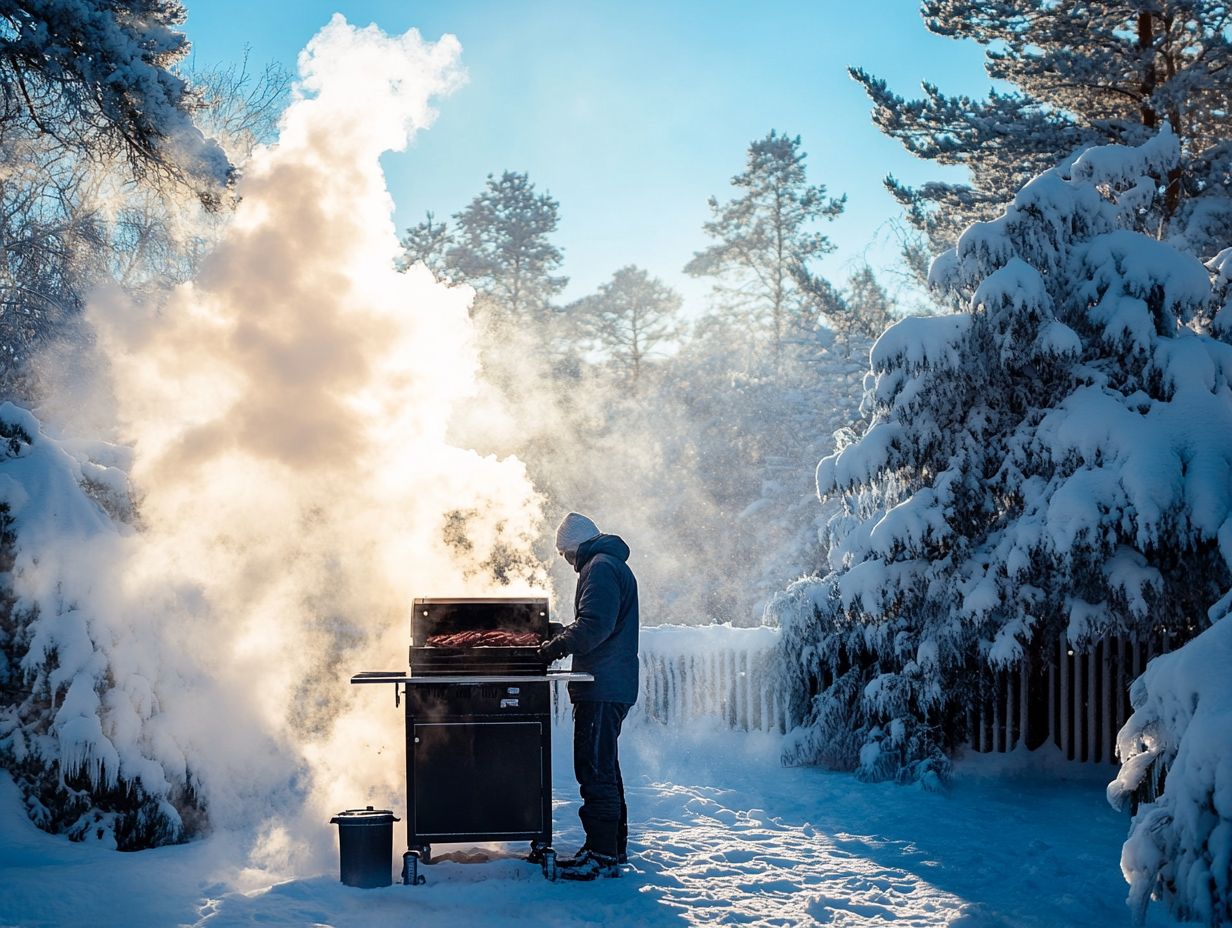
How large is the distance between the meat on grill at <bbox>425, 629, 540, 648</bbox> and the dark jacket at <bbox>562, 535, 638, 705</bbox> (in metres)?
0.32

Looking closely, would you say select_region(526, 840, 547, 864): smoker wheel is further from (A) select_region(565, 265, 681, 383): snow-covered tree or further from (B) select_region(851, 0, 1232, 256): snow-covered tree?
(A) select_region(565, 265, 681, 383): snow-covered tree

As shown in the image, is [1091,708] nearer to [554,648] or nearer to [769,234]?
[554,648]

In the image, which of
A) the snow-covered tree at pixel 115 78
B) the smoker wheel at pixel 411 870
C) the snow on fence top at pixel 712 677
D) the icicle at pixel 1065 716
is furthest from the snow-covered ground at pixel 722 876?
the snow-covered tree at pixel 115 78

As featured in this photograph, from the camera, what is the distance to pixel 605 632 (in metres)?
6.38

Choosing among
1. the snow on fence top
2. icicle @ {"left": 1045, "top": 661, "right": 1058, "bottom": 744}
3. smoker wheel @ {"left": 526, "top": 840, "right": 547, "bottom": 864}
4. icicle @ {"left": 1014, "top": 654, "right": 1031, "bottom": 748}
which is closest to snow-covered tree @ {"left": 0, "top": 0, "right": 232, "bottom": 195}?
smoker wheel @ {"left": 526, "top": 840, "right": 547, "bottom": 864}

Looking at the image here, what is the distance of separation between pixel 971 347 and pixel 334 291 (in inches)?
209

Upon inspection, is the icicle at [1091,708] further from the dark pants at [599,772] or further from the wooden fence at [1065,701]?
the dark pants at [599,772]

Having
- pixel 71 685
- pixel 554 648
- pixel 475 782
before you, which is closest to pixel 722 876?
pixel 475 782

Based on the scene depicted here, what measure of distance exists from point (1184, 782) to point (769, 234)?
3241 cm

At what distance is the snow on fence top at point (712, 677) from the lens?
1236cm

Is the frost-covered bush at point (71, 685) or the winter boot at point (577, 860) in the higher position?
the frost-covered bush at point (71, 685)

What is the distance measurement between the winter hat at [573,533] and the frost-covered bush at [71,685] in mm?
3089

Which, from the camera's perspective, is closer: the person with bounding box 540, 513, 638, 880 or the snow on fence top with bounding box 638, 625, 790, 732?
the person with bounding box 540, 513, 638, 880

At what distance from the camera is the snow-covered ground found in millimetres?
5500
